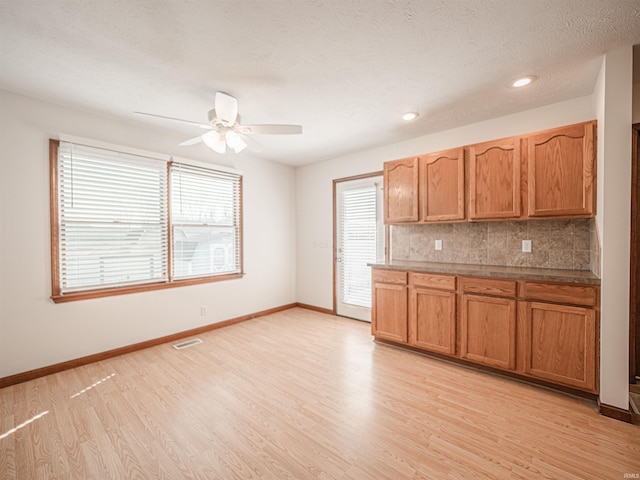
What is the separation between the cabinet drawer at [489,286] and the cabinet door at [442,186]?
0.72 m

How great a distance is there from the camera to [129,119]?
3.19 m

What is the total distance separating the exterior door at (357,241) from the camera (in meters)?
4.29

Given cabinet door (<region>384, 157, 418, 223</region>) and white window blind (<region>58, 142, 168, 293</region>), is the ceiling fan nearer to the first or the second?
white window blind (<region>58, 142, 168, 293</region>)

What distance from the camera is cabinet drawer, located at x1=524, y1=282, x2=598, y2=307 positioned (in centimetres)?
219

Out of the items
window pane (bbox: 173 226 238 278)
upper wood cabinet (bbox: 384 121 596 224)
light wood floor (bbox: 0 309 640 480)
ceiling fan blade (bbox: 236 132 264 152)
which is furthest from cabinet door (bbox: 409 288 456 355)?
window pane (bbox: 173 226 238 278)

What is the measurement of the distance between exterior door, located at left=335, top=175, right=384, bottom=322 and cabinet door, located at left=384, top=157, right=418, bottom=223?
565 mm

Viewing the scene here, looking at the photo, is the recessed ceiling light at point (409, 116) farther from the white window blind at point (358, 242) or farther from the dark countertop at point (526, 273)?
the dark countertop at point (526, 273)

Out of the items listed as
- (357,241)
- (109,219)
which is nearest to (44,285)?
(109,219)

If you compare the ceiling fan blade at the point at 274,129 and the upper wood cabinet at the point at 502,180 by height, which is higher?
the ceiling fan blade at the point at 274,129

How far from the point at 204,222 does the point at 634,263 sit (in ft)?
14.5

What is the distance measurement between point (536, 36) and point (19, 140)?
4290 mm

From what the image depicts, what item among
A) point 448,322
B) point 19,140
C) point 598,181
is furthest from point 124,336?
point 598,181

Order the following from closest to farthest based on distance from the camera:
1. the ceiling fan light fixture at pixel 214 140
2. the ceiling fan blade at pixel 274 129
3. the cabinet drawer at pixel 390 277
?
the ceiling fan blade at pixel 274 129, the ceiling fan light fixture at pixel 214 140, the cabinet drawer at pixel 390 277

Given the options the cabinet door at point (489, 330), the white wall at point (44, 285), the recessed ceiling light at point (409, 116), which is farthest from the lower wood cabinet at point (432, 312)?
the white wall at point (44, 285)
